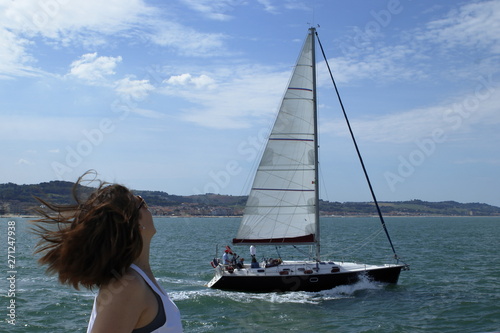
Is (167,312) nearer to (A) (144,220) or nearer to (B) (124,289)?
(B) (124,289)

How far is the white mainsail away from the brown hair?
2249 centimetres

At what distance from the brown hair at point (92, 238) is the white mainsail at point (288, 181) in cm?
2249

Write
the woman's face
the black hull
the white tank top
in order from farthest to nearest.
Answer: the black hull < the woman's face < the white tank top

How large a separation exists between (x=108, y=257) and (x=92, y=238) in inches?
4.3

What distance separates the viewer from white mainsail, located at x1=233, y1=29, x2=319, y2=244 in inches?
969

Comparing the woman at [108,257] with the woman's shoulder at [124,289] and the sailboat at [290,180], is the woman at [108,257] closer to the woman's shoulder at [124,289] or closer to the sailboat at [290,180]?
the woman's shoulder at [124,289]

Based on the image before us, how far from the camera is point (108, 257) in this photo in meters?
2.21

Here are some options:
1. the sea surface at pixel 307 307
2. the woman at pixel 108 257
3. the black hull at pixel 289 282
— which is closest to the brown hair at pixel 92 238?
the woman at pixel 108 257

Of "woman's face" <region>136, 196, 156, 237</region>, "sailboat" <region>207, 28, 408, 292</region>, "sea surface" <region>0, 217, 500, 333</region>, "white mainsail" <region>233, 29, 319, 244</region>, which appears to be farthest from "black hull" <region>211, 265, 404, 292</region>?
"woman's face" <region>136, 196, 156, 237</region>

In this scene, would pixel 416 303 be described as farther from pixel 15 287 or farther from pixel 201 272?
pixel 15 287

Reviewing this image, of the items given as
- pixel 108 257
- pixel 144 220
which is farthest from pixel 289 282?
pixel 108 257

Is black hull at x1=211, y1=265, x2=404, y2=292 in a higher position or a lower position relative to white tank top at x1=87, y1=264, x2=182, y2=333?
lower

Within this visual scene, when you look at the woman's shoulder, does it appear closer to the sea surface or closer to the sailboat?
the sea surface

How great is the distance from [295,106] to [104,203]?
23.1 meters
